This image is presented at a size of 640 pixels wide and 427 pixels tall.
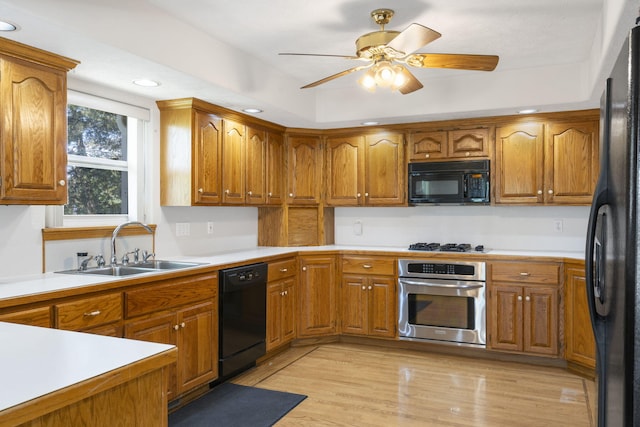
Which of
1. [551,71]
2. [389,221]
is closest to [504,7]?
[551,71]

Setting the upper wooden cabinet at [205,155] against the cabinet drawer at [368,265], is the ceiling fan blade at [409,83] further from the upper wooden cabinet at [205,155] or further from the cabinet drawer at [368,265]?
the cabinet drawer at [368,265]

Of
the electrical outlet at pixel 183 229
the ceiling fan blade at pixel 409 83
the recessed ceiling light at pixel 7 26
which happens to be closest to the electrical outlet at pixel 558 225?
the ceiling fan blade at pixel 409 83

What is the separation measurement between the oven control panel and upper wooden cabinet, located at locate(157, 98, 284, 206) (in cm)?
150

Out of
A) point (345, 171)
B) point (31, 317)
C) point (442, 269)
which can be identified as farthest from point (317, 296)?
point (31, 317)

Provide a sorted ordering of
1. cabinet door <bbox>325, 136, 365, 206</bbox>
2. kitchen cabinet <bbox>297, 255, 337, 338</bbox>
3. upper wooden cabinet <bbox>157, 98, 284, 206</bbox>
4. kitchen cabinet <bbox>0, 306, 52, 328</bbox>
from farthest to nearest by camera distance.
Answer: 1. cabinet door <bbox>325, 136, 365, 206</bbox>
2. kitchen cabinet <bbox>297, 255, 337, 338</bbox>
3. upper wooden cabinet <bbox>157, 98, 284, 206</bbox>
4. kitchen cabinet <bbox>0, 306, 52, 328</bbox>

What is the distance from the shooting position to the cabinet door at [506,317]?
4.07 m

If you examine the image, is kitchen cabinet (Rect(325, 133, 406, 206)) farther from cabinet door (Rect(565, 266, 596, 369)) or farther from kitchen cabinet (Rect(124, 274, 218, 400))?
kitchen cabinet (Rect(124, 274, 218, 400))

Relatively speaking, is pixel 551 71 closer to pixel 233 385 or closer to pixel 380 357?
pixel 380 357

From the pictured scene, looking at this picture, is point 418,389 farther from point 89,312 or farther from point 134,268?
point 89,312

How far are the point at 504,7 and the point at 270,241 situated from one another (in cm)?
307

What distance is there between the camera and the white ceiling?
2.51m

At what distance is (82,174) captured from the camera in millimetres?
3336

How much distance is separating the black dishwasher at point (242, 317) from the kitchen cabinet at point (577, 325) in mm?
2428

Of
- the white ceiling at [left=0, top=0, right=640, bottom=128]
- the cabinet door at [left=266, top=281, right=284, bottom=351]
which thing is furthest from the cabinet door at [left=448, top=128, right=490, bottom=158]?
the cabinet door at [left=266, top=281, right=284, bottom=351]
